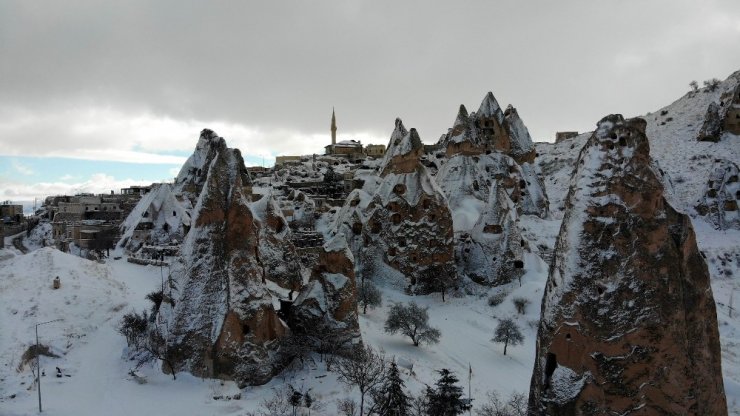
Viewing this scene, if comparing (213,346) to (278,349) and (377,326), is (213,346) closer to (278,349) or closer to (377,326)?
(278,349)

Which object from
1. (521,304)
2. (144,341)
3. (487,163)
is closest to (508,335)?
(521,304)

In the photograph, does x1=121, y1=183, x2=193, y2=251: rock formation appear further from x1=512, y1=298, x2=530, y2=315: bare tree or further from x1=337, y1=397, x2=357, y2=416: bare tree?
x1=337, y1=397, x2=357, y2=416: bare tree

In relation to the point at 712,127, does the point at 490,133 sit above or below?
below

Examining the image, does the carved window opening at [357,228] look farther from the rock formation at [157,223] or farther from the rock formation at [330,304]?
the rock formation at [330,304]

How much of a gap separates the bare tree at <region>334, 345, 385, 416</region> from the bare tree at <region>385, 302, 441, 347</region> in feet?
15.8

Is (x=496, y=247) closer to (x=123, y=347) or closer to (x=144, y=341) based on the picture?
(x=144, y=341)

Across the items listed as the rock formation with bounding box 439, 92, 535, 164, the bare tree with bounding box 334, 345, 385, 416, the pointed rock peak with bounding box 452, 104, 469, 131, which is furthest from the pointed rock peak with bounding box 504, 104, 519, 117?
the bare tree with bounding box 334, 345, 385, 416

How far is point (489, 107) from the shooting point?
62.2m

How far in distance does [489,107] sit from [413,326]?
3803cm

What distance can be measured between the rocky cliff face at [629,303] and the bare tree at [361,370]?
31.1 feet

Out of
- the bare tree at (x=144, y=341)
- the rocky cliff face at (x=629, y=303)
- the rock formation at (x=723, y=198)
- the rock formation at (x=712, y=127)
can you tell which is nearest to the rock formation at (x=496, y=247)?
the rock formation at (x=723, y=198)

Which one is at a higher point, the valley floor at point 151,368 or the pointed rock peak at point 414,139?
the pointed rock peak at point 414,139

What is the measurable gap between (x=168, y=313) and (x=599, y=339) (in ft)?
65.7

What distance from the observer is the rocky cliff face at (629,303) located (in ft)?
39.3
